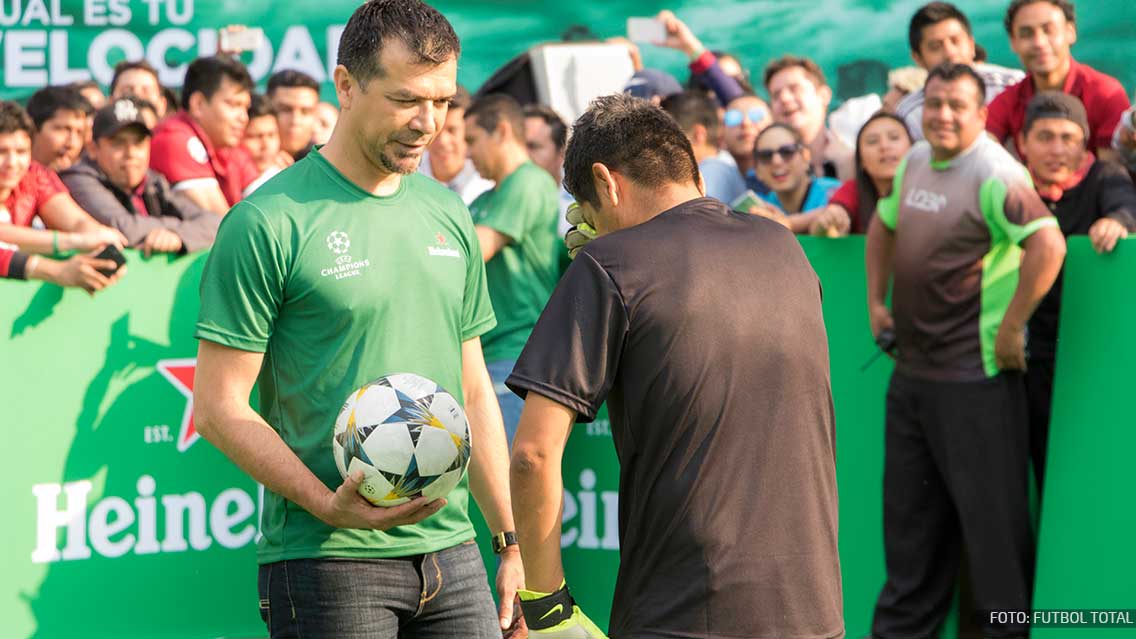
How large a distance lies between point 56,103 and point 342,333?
5798 mm

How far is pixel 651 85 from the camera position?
397 inches

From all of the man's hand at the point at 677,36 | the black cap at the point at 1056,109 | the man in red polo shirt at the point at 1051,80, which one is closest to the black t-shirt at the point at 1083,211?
the black cap at the point at 1056,109

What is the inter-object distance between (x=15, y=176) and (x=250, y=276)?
406 cm

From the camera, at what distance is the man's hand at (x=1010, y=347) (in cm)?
673

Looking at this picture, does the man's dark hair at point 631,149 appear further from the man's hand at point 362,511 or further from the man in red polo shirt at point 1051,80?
the man in red polo shirt at point 1051,80

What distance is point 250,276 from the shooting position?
11.9ft

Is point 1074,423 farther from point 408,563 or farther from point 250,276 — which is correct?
point 250,276

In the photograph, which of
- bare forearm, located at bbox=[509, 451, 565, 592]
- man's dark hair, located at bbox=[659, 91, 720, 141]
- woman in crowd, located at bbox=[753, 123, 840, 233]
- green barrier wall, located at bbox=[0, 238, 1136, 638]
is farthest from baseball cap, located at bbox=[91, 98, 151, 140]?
bare forearm, located at bbox=[509, 451, 565, 592]

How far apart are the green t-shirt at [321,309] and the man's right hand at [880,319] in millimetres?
3775

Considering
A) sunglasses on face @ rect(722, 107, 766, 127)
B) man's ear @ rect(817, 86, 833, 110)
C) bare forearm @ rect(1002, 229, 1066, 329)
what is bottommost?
bare forearm @ rect(1002, 229, 1066, 329)

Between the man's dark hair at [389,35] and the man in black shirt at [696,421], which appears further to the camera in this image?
the man's dark hair at [389,35]

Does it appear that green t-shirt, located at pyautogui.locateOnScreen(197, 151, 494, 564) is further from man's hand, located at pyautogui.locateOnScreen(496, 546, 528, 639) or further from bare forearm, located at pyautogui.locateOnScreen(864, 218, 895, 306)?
bare forearm, located at pyautogui.locateOnScreen(864, 218, 895, 306)

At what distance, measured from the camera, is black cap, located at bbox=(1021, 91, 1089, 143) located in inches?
280

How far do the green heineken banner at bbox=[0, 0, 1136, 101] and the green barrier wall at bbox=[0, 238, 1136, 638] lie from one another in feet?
17.1
